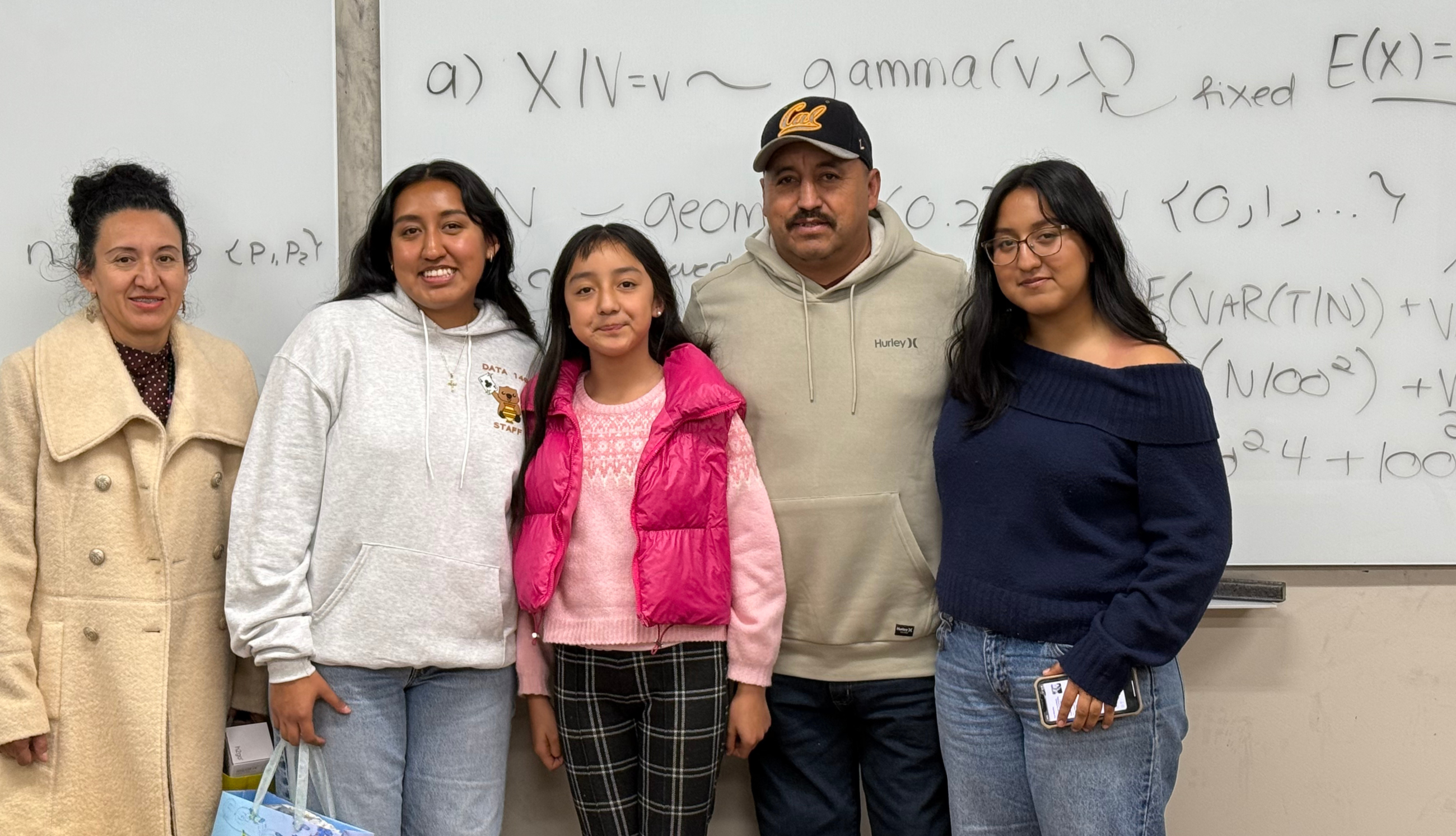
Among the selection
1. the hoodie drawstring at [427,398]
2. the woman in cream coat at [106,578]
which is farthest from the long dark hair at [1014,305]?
the woman in cream coat at [106,578]

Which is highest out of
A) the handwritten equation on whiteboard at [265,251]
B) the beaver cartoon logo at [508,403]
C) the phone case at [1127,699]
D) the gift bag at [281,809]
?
the handwritten equation on whiteboard at [265,251]

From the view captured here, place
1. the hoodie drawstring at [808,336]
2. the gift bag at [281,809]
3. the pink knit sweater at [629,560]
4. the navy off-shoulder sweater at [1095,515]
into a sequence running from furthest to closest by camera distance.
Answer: the hoodie drawstring at [808,336] → the pink knit sweater at [629,560] → the gift bag at [281,809] → the navy off-shoulder sweater at [1095,515]

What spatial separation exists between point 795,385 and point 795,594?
37cm

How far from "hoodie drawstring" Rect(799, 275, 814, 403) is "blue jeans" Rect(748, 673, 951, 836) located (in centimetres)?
53

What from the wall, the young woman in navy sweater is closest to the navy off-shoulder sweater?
the young woman in navy sweater

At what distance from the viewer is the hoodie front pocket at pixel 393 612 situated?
1500mm

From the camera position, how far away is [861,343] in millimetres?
1678

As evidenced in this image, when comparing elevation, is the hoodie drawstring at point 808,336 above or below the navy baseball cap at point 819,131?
below

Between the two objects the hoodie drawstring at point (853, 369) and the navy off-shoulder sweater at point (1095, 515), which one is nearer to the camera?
the navy off-shoulder sweater at point (1095, 515)

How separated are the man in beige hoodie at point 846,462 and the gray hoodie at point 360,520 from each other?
0.51m

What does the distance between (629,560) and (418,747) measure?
478mm

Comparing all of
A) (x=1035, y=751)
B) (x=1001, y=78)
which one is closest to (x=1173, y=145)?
(x=1001, y=78)

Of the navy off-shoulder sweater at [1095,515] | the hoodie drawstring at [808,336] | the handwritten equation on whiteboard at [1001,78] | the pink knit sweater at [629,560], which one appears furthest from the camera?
the handwritten equation on whiteboard at [1001,78]

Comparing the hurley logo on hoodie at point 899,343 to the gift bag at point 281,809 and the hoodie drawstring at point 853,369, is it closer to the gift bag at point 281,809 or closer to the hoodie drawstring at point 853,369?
the hoodie drawstring at point 853,369
